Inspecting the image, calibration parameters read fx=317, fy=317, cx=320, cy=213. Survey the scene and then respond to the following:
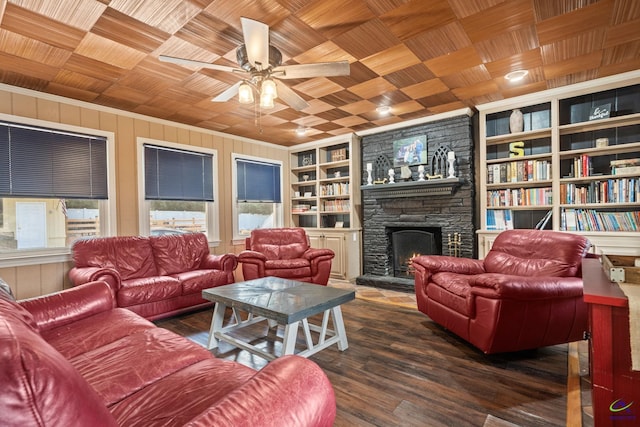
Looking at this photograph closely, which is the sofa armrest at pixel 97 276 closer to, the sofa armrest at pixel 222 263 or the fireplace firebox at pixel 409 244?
the sofa armrest at pixel 222 263

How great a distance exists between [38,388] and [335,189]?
539 centimetres

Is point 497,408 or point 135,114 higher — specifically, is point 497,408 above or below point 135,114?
below

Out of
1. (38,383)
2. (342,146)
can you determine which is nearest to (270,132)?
(342,146)

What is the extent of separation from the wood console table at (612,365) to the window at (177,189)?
463cm

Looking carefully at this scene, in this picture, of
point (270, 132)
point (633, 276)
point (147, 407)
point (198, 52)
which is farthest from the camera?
point (270, 132)

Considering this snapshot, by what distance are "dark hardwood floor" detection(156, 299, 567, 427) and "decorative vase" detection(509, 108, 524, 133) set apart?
2594 millimetres

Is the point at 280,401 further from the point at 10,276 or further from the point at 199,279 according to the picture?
the point at 10,276

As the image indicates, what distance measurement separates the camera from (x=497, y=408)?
73.3 inches

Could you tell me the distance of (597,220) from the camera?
139 inches

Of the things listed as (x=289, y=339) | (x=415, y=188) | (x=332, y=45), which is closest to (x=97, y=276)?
(x=289, y=339)

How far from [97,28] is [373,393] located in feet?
10.6

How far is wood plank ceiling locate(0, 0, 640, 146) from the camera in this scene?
2166mm

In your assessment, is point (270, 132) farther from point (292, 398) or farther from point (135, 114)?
point (292, 398)

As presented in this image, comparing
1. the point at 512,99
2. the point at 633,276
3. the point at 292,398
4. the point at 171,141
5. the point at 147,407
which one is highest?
the point at 512,99
